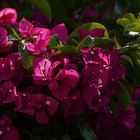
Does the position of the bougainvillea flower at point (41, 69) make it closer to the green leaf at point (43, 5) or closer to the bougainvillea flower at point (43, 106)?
the bougainvillea flower at point (43, 106)

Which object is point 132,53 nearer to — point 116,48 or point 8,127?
point 116,48

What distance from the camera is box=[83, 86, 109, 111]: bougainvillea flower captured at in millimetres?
866

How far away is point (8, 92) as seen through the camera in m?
0.87

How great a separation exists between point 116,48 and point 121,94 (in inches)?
3.6

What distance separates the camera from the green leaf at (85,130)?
904 mm

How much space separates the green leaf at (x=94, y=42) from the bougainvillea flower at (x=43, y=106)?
121 millimetres

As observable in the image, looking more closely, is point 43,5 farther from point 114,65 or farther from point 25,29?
point 114,65

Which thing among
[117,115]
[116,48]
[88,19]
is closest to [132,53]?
[116,48]

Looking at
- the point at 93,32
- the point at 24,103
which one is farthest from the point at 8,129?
the point at 93,32

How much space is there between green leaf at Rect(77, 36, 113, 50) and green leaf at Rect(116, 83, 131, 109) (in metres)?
0.08

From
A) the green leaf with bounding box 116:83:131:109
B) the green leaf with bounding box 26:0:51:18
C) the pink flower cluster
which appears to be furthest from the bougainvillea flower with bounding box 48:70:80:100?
the green leaf with bounding box 26:0:51:18

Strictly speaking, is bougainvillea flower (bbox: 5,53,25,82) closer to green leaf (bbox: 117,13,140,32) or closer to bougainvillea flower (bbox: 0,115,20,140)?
→ bougainvillea flower (bbox: 0,115,20,140)

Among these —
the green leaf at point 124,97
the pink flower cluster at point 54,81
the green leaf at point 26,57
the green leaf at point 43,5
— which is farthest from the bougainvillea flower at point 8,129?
the green leaf at point 43,5

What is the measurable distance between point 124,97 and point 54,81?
0.50 feet
